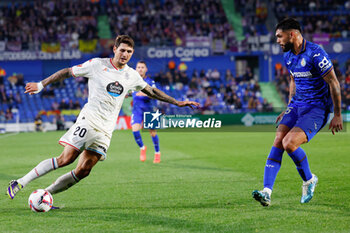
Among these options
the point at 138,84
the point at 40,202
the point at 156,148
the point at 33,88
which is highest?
the point at 33,88

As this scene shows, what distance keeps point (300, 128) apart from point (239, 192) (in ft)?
5.47

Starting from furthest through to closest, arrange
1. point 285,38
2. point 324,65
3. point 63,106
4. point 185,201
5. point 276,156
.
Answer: point 63,106
point 185,201
point 276,156
point 285,38
point 324,65

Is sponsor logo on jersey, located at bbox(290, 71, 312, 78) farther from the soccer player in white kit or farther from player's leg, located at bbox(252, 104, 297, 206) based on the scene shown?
the soccer player in white kit

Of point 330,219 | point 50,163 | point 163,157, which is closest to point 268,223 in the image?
point 330,219

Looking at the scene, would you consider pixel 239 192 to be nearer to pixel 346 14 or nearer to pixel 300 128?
pixel 300 128

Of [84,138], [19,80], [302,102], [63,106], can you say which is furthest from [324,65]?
[19,80]

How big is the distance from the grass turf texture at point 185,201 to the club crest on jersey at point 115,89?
1.50 m

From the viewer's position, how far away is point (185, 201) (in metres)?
6.64

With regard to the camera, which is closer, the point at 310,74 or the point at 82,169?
the point at 82,169

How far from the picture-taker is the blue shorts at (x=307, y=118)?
6.18 m

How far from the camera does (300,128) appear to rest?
6.17m

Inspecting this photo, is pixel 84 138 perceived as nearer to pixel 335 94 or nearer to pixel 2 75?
pixel 335 94

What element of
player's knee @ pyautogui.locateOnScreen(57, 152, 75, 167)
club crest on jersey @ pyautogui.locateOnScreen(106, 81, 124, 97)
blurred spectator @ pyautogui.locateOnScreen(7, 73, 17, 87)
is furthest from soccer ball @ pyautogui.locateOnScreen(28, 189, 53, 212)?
blurred spectator @ pyautogui.locateOnScreen(7, 73, 17, 87)

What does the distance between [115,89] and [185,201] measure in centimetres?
187
